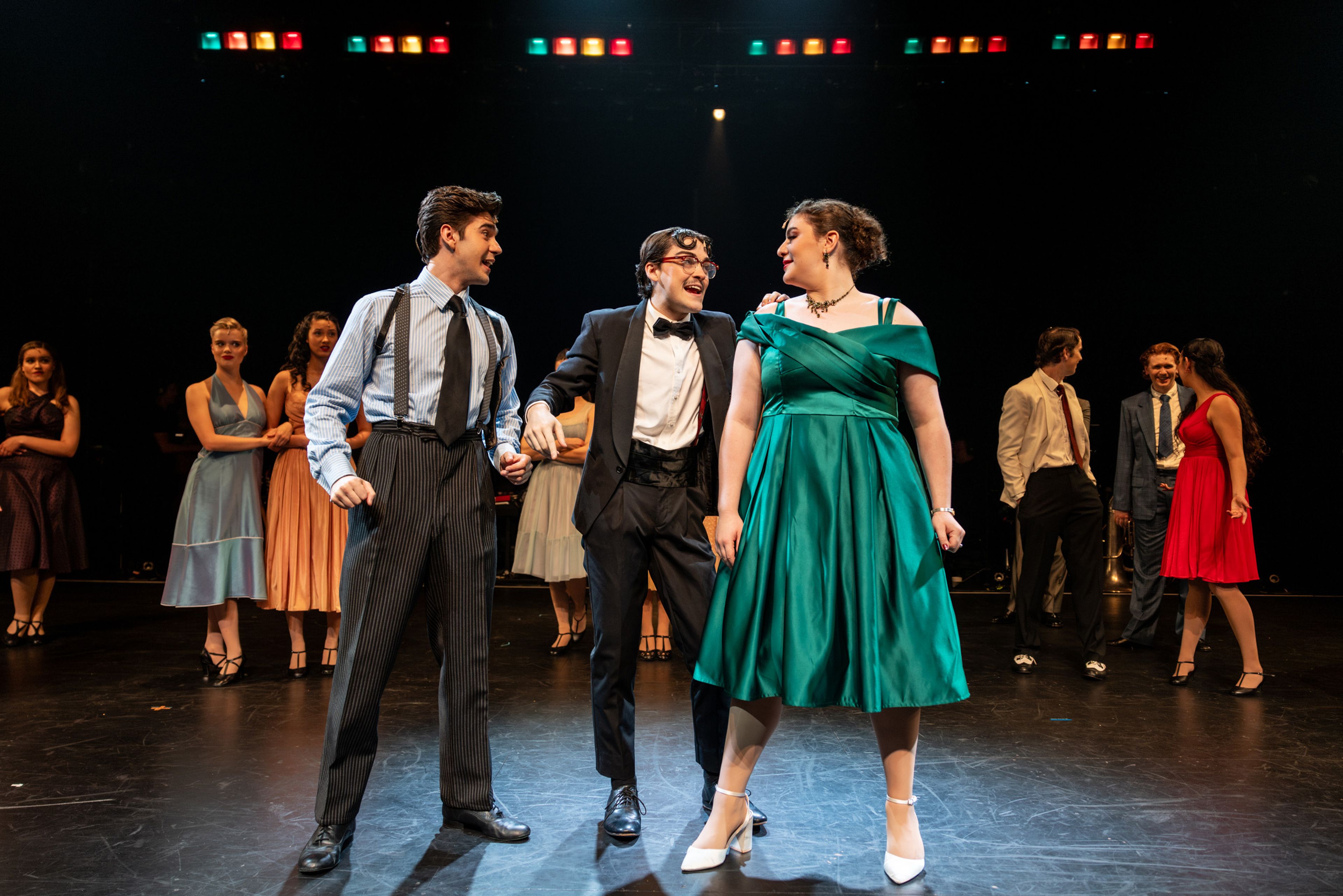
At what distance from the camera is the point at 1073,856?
2.10m

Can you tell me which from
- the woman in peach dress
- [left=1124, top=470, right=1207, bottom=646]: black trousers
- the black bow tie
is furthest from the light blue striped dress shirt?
[left=1124, top=470, right=1207, bottom=646]: black trousers

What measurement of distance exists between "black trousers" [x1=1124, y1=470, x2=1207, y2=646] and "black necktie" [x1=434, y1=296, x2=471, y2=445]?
160 inches

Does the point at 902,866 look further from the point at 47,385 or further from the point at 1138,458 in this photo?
the point at 47,385

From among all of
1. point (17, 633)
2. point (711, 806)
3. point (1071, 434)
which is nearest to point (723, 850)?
point (711, 806)

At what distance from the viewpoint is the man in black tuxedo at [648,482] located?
2.25m

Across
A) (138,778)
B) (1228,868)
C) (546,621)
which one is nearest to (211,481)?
(138,778)

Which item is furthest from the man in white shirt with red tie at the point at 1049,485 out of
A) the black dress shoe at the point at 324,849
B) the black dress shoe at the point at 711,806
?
the black dress shoe at the point at 324,849

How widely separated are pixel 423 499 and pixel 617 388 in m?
0.56

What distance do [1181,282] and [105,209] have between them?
8679mm

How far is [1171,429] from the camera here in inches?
195

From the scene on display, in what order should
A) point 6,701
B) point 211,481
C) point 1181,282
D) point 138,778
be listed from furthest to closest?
point 1181,282 → point 211,481 → point 6,701 → point 138,778

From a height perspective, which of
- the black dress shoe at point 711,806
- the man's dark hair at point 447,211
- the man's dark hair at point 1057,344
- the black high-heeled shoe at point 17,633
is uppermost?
the man's dark hair at point 447,211

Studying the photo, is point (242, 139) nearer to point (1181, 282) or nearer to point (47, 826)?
point (47, 826)

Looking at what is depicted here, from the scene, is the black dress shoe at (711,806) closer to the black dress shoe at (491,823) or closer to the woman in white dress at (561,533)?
the black dress shoe at (491,823)
